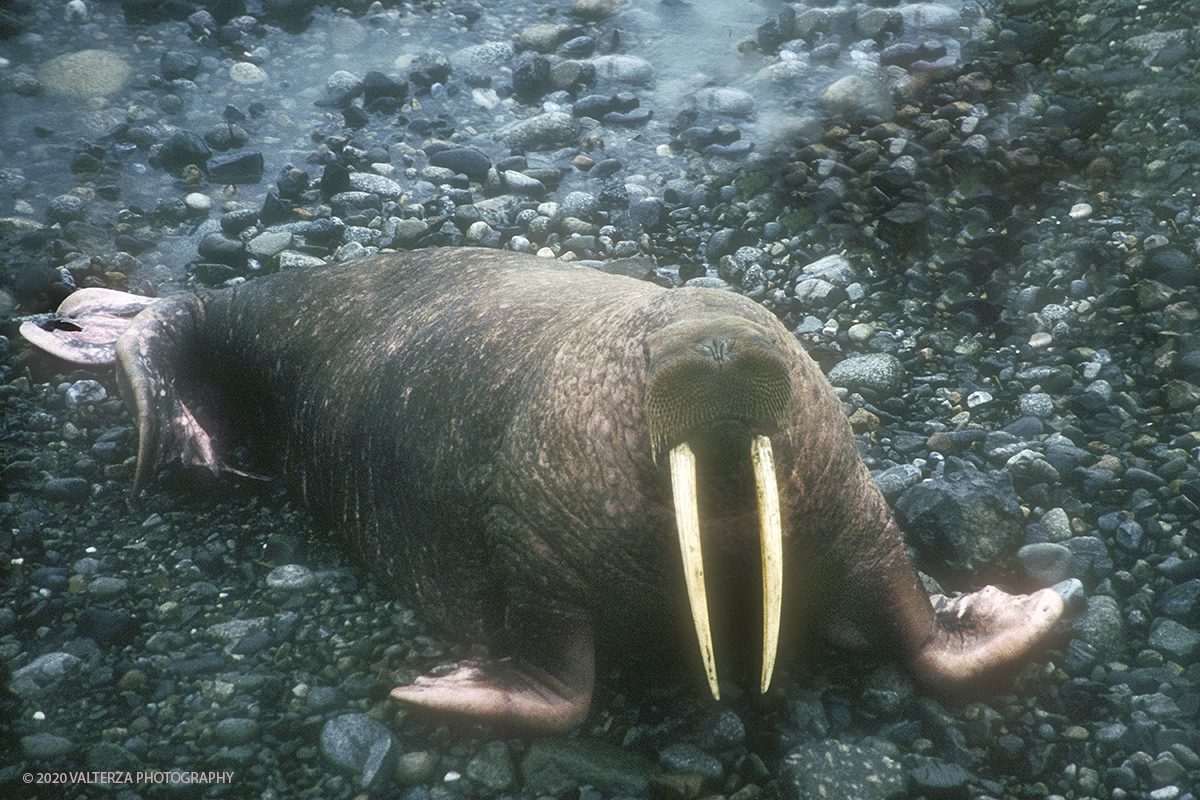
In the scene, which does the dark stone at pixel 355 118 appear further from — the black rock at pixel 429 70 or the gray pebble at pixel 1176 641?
the gray pebble at pixel 1176 641

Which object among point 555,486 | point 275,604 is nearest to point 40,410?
point 275,604

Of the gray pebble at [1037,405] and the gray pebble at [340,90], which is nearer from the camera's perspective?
the gray pebble at [1037,405]

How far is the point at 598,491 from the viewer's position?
2707 millimetres

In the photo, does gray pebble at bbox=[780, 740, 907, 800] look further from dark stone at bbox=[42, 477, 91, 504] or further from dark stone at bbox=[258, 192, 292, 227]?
Result: dark stone at bbox=[258, 192, 292, 227]

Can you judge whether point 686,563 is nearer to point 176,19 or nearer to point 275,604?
point 275,604

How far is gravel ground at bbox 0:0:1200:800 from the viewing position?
9.73 ft

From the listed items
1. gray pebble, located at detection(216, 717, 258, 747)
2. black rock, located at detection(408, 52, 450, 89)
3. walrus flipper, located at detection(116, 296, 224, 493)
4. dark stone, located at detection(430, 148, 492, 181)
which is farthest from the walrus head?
black rock, located at detection(408, 52, 450, 89)

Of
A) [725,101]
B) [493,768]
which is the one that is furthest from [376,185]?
[493,768]

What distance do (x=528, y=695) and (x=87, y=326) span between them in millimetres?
4007

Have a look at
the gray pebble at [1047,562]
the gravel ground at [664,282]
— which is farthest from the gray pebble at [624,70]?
the gray pebble at [1047,562]

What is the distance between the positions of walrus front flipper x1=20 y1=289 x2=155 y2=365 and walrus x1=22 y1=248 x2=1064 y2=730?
187 cm

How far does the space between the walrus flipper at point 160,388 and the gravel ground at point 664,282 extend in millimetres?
184

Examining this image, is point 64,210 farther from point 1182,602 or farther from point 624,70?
point 1182,602

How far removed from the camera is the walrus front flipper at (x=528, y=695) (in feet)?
9.69
